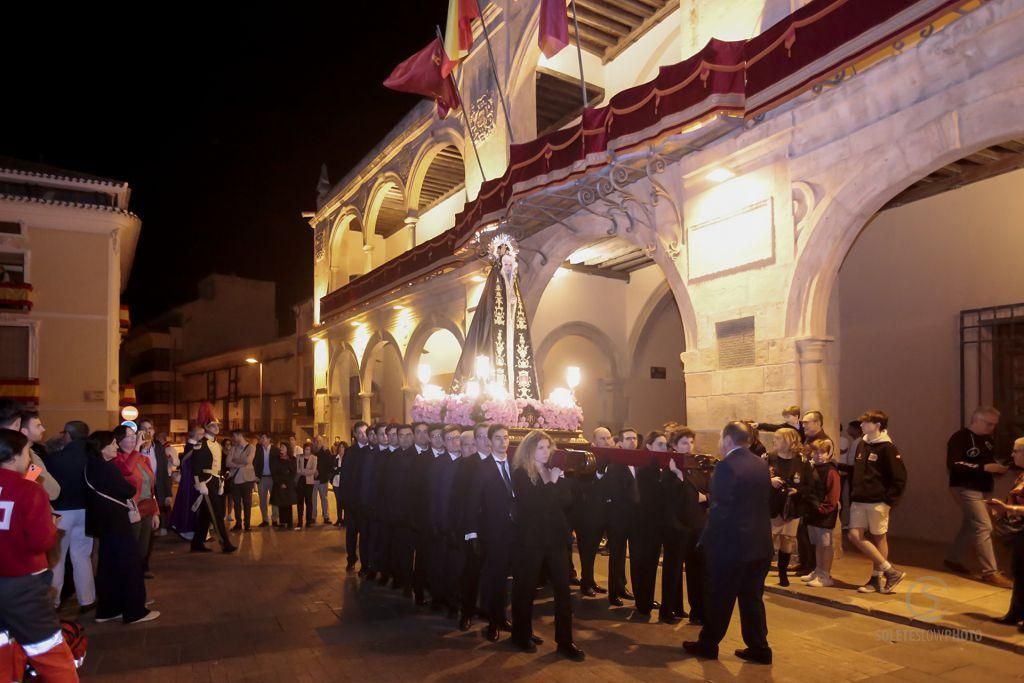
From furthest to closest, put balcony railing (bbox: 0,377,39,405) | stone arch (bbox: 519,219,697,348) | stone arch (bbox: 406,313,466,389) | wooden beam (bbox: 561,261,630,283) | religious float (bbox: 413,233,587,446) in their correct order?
balcony railing (bbox: 0,377,39,405) → stone arch (bbox: 406,313,466,389) → wooden beam (bbox: 561,261,630,283) → stone arch (bbox: 519,219,697,348) → religious float (bbox: 413,233,587,446)

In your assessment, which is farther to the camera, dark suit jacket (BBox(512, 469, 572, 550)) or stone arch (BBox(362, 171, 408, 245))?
stone arch (BBox(362, 171, 408, 245))

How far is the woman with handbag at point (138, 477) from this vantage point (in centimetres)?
741

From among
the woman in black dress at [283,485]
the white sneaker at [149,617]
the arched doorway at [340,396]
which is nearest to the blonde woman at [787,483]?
the white sneaker at [149,617]

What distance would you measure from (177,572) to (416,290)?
9454 millimetres

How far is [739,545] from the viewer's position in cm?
543

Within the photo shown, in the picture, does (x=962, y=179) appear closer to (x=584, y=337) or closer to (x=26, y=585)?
(x=584, y=337)

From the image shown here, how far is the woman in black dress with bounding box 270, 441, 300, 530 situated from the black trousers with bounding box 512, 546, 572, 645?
8.98m

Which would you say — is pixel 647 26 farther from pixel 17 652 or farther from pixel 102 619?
pixel 17 652

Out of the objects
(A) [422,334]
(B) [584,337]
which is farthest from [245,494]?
(B) [584,337]

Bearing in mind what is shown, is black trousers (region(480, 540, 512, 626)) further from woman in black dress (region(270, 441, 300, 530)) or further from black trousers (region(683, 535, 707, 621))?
woman in black dress (region(270, 441, 300, 530))

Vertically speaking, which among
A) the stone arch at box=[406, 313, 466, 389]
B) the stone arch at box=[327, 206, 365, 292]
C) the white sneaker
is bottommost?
the white sneaker

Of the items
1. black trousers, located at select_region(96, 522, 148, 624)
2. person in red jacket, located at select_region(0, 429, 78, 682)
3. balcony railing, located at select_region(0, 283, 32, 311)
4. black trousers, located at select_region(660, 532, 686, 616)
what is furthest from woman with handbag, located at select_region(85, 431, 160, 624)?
balcony railing, located at select_region(0, 283, 32, 311)

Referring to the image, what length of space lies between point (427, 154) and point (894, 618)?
622 inches

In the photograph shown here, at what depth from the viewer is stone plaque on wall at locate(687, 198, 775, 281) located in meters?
9.12
